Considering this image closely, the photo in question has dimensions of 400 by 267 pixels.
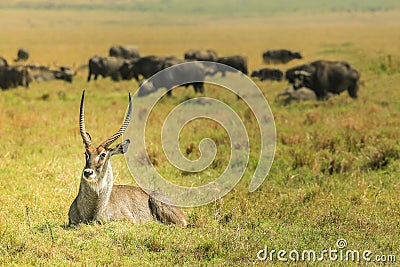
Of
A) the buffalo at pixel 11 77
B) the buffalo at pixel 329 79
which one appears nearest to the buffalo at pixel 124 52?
the buffalo at pixel 11 77

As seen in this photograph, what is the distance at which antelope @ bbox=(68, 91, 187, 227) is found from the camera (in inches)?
273

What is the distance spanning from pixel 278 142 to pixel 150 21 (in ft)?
387

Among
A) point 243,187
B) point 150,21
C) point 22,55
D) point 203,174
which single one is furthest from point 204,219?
point 150,21

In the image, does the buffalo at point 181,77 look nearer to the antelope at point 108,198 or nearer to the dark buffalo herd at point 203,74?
the dark buffalo herd at point 203,74

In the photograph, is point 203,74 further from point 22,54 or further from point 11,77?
point 22,54

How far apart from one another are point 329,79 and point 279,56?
867 inches

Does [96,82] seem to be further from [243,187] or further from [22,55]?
[243,187]

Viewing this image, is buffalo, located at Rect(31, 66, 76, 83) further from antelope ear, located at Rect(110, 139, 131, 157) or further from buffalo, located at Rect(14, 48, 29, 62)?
antelope ear, located at Rect(110, 139, 131, 157)

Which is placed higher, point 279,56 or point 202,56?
point 202,56

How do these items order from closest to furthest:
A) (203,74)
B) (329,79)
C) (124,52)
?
(329,79) < (203,74) < (124,52)

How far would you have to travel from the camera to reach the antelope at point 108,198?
6926 millimetres

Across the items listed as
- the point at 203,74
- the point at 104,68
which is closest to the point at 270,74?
the point at 203,74

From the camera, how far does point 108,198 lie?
744 cm

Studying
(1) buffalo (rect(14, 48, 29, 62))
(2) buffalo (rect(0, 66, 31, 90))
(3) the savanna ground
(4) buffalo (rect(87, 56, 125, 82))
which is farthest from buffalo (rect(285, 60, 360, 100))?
(1) buffalo (rect(14, 48, 29, 62))
